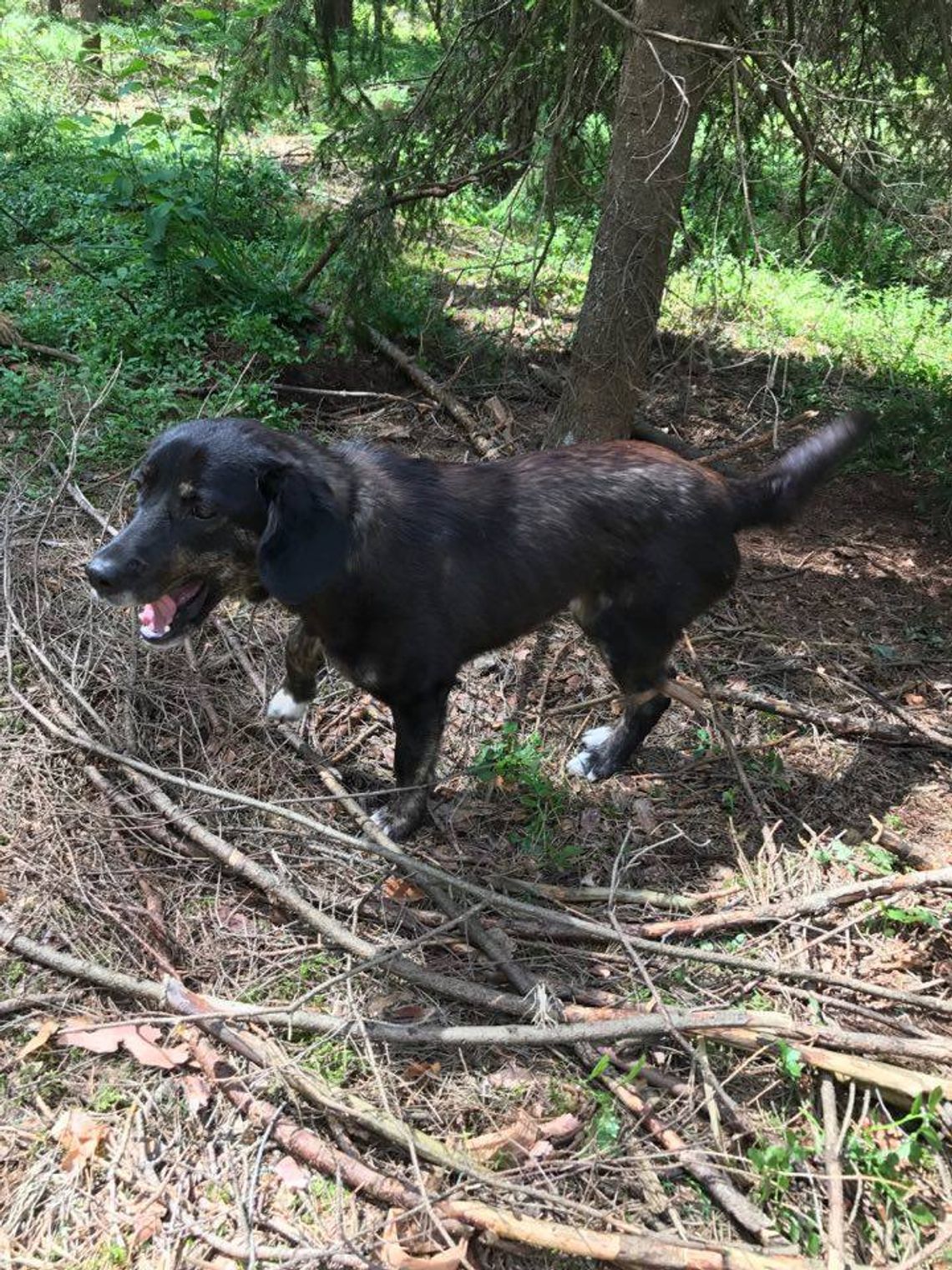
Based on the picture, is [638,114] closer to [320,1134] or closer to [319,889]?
[319,889]

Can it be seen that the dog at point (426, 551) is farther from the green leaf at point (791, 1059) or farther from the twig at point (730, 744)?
the green leaf at point (791, 1059)

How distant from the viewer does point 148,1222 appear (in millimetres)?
2730

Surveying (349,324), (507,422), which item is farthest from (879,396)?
(349,324)

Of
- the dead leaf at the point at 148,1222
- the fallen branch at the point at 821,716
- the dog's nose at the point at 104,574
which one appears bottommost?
the dead leaf at the point at 148,1222

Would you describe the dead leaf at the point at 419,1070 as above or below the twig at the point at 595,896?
below

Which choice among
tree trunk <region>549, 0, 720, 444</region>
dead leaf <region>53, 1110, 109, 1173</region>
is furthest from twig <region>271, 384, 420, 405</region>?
dead leaf <region>53, 1110, 109, 1173</region>

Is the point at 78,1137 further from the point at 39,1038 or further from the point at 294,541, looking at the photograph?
the point at 294,541

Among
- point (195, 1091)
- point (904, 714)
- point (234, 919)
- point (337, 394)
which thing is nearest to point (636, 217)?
point (337, 394)

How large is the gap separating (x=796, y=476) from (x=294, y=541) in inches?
89.3

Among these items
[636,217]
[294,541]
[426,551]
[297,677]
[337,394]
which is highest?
[636,217]

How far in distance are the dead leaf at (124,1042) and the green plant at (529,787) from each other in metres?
1.72

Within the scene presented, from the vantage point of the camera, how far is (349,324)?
6.88 m

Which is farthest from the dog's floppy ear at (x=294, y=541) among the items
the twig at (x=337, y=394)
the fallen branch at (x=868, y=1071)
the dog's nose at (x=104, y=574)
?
the twig at (x=337, y=394)

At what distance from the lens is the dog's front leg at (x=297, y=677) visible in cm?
434
